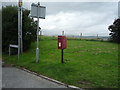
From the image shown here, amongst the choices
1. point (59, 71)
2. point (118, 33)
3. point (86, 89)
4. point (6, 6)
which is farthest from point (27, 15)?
point (118, 33)

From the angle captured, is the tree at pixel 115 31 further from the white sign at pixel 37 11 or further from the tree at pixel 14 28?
the white sign at pixel 37 11

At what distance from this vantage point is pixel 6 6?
17438 millimetres

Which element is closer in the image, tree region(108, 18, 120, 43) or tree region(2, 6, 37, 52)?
tree region(2, 6, 37, 52)

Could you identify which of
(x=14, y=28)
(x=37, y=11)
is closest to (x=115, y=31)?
(x=14, y=28)

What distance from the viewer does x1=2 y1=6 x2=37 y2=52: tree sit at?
15.8m

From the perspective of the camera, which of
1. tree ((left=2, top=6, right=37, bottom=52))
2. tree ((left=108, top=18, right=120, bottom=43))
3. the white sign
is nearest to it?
the white sign

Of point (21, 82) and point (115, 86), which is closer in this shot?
point (115, 86)

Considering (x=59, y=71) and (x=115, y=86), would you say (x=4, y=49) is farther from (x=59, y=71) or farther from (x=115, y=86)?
(x=115, y=86)

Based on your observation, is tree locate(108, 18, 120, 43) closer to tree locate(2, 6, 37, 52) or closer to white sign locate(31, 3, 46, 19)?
tree locate(2, 6, 37, 52)

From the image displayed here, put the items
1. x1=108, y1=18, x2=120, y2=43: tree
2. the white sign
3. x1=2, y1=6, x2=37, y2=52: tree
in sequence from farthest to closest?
x1=108, y1=18, x2=120, y2=43: tree < x1=2, y1=6, x2=37, y2=52: tree < the white sign

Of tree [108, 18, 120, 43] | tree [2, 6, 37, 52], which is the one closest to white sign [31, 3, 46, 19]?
tree [2, 6, 37, 52]

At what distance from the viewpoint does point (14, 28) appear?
16297 millimetres

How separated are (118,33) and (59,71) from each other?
1958 cm

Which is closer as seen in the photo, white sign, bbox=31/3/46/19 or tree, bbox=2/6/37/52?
white sign, bbox=31/3/46/19
